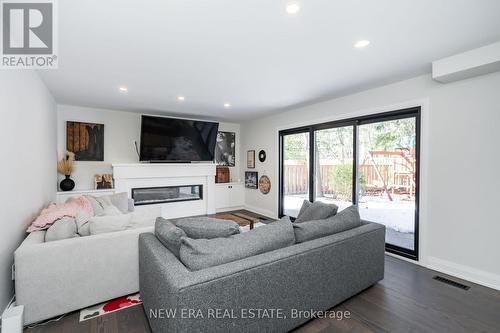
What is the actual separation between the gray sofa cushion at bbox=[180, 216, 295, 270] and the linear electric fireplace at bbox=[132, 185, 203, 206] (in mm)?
4156

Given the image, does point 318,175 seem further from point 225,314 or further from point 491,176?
point 225,314

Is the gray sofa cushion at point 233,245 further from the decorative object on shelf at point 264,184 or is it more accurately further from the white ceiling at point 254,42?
the decorative object on shelf at point 264,184

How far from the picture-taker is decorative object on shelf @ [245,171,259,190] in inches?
246

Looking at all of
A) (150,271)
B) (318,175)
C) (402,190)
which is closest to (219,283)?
(150,271)

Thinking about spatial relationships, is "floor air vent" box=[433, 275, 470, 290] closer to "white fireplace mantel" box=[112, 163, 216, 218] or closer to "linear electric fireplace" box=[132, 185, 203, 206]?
"white fireplace mantel" box=[112, 163, 216, 218]

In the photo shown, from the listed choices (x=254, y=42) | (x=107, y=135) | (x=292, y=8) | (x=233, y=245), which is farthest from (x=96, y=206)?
(x=292, y=8)

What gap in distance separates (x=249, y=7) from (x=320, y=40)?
832 millimetres

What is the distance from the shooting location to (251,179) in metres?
6.41

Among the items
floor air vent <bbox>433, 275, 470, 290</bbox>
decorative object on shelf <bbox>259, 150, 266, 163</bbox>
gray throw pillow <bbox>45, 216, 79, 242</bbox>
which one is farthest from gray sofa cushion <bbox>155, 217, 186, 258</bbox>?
decorative object on shelf <bbox>259, 150, 266, 163</bbox>

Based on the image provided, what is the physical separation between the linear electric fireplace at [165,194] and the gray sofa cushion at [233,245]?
4.16 metres

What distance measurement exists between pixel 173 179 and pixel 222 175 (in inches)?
54.5

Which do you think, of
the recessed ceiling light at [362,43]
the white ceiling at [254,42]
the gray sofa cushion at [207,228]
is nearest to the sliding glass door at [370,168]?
the white ceiling at [254,42]

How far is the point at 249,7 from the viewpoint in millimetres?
1741

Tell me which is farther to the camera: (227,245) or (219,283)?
(227,245)
